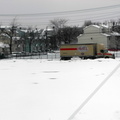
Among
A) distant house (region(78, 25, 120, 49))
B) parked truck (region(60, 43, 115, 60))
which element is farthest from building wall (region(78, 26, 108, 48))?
parked truck (region(60, 43, 115, 60))

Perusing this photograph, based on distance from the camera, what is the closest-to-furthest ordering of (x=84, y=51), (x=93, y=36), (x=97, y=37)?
(x=84, y=51) → (x=97, y=37) → (x=93, y=36)

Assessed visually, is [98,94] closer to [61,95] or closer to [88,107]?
[61,95]

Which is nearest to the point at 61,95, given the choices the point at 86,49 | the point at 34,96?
the point at 34,96

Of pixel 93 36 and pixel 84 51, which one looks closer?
pixel 84 51

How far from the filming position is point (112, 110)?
26.0ft

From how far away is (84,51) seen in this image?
44.8 m

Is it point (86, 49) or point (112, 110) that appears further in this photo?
point (86, 49)

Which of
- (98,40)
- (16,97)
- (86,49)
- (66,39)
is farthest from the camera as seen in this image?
(66,39)

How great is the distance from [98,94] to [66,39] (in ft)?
310

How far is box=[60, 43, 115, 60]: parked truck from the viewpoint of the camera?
145 ft

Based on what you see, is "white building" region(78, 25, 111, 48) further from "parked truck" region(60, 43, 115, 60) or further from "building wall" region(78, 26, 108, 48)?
"parked truck" region(60, 43, 115, 60)

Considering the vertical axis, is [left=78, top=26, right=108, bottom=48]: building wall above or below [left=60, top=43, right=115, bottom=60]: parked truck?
above

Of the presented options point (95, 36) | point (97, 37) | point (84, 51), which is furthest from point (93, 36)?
point (84, 51)

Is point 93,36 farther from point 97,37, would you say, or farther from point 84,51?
point 84,51
